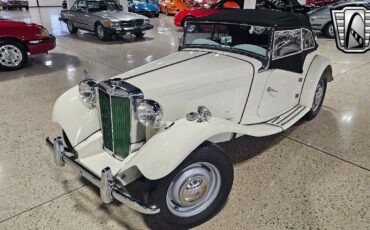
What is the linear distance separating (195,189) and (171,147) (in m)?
0.47

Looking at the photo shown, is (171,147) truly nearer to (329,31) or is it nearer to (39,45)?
(39,45)

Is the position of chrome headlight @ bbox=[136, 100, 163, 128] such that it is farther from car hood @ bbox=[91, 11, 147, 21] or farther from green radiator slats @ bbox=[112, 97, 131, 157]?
car hood @ bbox=[91, 11, 147, 21]

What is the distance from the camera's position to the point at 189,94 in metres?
2.60

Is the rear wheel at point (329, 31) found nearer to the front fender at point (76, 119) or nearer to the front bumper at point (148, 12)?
the front bumper at point (148, 12)

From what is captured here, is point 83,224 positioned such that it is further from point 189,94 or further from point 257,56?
point 257,56

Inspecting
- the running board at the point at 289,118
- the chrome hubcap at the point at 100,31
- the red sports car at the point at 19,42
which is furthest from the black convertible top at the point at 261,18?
the chrome hubcap at the point at 100,31

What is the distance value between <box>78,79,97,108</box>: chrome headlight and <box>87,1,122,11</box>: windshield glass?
330 inches

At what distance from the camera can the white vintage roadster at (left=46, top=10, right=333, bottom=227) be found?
207cm

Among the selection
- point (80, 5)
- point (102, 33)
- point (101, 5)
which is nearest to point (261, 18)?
point (102, 33)

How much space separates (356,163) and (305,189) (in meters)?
0.82

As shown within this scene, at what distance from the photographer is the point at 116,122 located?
239 cm

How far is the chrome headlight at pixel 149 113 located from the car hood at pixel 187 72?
0.78 feet

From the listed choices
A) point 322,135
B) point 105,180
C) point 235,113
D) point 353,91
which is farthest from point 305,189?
point 353,91

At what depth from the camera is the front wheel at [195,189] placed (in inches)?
81.0
